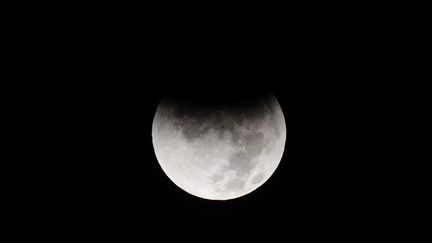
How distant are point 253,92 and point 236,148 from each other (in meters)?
0.60

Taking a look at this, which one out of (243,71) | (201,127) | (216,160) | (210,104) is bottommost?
(216,160)

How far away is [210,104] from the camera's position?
9.16 ft

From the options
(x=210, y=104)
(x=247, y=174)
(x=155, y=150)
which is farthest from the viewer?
(x=155, y=150)

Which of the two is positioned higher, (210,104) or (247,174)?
(210,104)

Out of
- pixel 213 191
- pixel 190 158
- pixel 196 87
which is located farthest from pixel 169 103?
pixel 213 191

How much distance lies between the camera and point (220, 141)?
2.79 metres

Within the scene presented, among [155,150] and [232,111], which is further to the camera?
[155,150]

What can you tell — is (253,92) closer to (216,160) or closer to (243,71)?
(243,71)

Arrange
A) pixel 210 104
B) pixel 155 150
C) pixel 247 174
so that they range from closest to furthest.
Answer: pixel 210 104
pixel 247 174
pixel 155 150

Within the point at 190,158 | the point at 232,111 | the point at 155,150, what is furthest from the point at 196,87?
the point at 155,150

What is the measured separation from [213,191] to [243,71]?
1302 millimetres

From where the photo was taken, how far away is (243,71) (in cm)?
298

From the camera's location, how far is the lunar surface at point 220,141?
9.17 ft

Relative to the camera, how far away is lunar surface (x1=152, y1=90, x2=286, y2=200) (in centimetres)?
279
